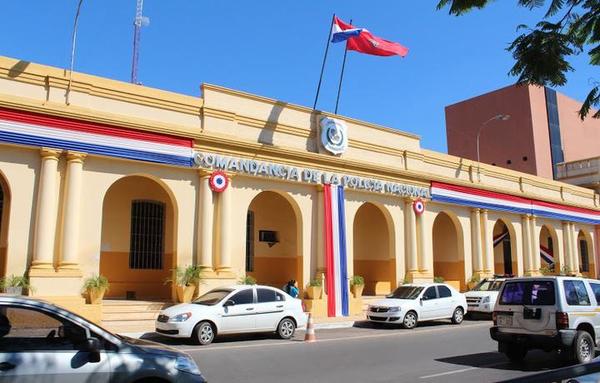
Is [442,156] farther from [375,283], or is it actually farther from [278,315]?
[278,315]

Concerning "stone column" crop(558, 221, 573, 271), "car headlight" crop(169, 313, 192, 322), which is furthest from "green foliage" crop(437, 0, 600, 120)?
"stone column" crop(558, 221, 573, 271)

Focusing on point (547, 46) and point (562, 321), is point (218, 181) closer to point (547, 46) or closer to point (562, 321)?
point (562, 321)

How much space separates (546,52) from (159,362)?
4850mm

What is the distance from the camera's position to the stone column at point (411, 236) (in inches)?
1020

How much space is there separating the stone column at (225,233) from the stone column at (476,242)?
15.4 metres

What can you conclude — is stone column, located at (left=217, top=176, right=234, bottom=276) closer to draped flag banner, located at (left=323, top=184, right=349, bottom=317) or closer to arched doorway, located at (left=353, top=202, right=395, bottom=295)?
draped flag banner, located at (left=323, top=184, right=349, bottom=317)

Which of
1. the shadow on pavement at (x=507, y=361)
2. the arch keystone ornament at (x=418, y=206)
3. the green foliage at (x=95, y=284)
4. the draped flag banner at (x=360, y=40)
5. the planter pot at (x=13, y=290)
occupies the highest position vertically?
the draped flag banner at (x=360, y=40)

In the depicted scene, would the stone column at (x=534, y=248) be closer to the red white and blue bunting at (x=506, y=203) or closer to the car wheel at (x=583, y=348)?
the red white and blue bunting at (x=506, y=203)

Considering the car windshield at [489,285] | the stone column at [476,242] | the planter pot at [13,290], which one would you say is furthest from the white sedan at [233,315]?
the stone column at [476,242]

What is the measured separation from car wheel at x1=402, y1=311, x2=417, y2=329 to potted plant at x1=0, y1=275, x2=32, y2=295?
11796 millimetres

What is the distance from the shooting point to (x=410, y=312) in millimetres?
19281

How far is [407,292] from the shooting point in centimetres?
2036

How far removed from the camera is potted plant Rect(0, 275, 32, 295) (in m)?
15.4

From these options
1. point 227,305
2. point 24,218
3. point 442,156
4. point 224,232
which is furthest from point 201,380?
point 442,156
